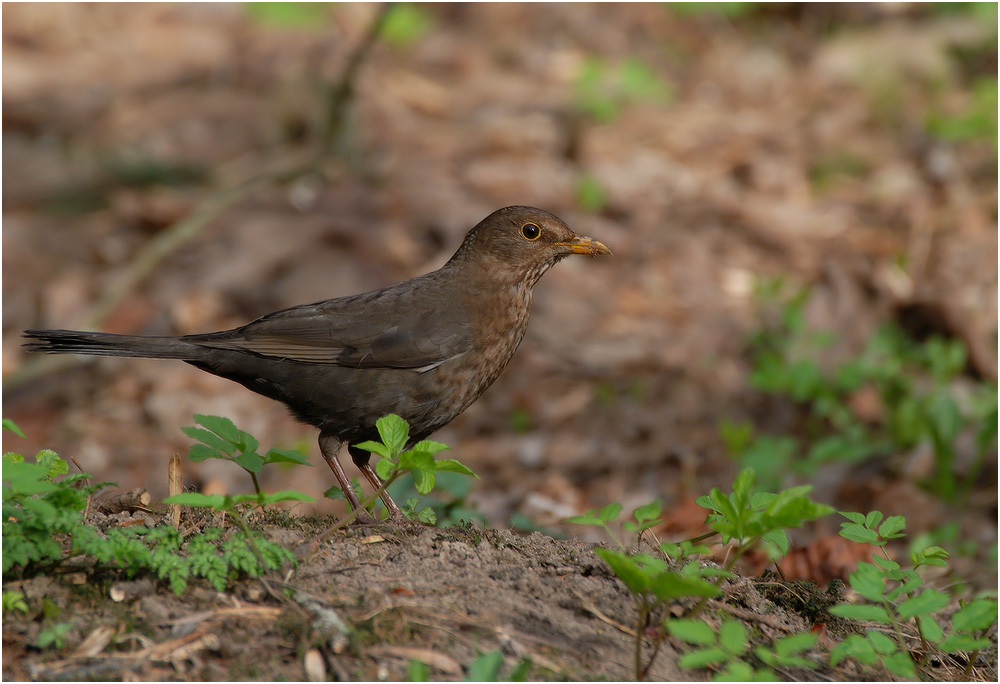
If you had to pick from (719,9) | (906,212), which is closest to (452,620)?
(906,212)

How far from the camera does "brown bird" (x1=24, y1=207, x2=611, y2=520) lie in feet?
13.1

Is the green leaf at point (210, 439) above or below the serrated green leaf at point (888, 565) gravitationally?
above

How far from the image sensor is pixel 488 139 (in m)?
9.45

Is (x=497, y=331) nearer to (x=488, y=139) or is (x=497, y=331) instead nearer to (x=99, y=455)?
(x=99, y=455)

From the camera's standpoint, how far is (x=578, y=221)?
8.28 metres

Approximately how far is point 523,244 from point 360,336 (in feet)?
3.10

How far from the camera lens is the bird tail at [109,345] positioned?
3803 mm

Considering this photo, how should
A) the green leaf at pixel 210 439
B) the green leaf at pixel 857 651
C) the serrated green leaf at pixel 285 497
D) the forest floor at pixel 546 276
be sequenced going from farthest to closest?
the green leaf at pixel 210 439, the forest floor at pixel 546 276, the green leaf at pixel 857 651, the serrated green leaf at pixel 285 497

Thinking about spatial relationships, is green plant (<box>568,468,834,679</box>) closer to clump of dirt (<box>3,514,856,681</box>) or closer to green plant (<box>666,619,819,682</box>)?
green plant (<box>666,619,819,682</box>)

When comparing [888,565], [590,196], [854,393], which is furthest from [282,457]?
[590,196]

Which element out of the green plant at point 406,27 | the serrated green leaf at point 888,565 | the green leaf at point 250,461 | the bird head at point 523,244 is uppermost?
the green plant at point 406,27

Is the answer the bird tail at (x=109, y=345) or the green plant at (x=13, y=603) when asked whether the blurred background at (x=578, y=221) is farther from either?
the green plant at (x=13, y=603)

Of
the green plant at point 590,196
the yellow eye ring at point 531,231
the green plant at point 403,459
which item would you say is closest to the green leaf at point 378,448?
the green plant at point 403,459

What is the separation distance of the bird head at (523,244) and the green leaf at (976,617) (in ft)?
7.78
